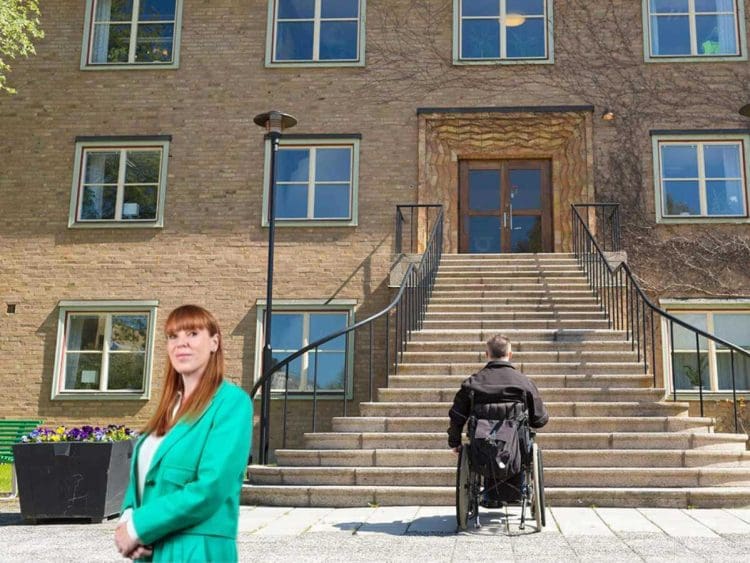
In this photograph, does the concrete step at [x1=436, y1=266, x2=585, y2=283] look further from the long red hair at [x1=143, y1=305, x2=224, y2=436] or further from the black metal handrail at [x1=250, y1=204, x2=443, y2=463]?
the long red hair at [x1=143, y1=305, x2=224, y2=436]

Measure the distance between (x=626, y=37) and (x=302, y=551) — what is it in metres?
12.3

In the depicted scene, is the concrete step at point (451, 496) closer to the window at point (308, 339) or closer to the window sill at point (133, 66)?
the window at point (308, 339)

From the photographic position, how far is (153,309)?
48.1ft

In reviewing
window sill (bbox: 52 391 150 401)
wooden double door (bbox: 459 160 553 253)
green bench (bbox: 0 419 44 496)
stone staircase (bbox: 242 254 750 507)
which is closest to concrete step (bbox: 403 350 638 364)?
stone staircase (bbox: 242 254 750 507)

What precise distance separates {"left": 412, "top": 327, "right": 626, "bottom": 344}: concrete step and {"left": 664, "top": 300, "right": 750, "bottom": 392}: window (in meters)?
3.18

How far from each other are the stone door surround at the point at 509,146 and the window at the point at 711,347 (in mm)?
2335

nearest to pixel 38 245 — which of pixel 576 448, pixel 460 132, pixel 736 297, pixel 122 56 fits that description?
pixel 122 56

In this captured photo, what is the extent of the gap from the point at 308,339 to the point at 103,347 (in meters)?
3.59

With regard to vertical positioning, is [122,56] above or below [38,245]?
above

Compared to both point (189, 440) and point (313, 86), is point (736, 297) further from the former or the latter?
point (189, 440)

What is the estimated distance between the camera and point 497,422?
633cm

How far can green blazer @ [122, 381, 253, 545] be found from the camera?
7.88 ft

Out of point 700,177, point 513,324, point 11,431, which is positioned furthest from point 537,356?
point 11,431

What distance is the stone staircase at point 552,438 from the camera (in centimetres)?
796
